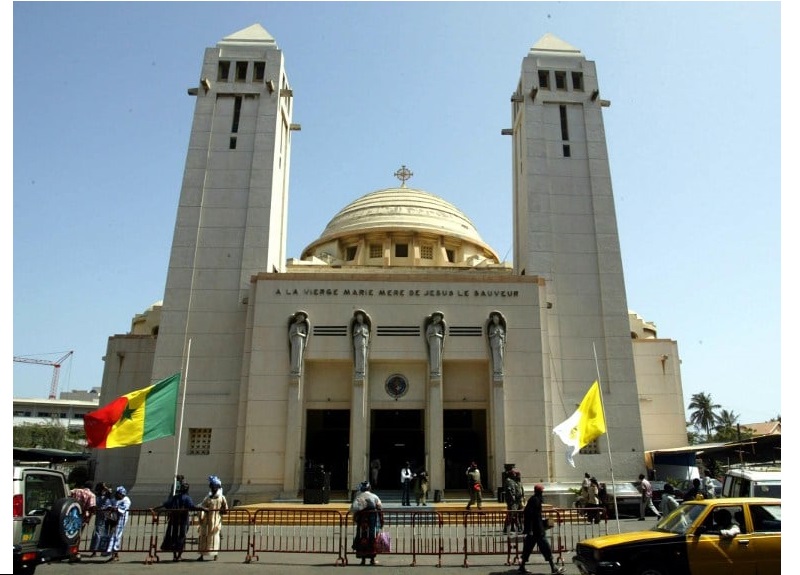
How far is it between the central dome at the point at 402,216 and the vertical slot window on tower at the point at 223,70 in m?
12.8

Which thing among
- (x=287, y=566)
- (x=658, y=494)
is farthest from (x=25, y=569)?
(x=658, y=494)

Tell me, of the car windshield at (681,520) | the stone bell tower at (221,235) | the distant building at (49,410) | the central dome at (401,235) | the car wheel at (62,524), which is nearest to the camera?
the car windshield at (681,520)

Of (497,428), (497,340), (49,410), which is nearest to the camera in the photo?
(497,428)

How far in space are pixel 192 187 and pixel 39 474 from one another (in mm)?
22503

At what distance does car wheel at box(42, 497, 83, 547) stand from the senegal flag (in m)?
3.95

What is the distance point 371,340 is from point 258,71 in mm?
16205

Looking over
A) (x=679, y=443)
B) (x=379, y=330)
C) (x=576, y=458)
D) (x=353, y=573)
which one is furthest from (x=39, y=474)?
(x=679, y=443)

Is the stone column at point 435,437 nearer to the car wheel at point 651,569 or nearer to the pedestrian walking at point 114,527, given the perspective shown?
the pedestrian walking at point 114,527

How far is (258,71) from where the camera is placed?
33.4 meters

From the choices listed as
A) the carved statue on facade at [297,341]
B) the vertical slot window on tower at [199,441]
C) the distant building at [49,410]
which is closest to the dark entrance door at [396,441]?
the carved statue on facade at [297,341]

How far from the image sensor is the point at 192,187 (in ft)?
102

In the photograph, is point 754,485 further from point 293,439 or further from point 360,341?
point 293,439

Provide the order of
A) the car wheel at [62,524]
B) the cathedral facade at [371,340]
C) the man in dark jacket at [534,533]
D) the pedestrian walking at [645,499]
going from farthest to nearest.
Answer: the cathedral facade at [371,340], the pedestrian walking at [645,499], the man in dark jacket at [534,533], the car wheel at [62,524]

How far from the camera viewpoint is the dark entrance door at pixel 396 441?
1127 inches
